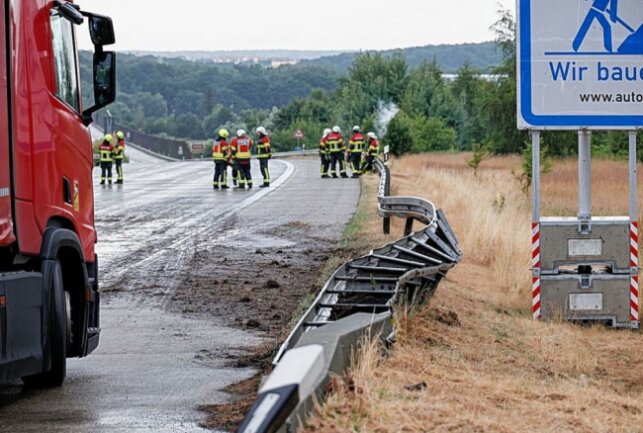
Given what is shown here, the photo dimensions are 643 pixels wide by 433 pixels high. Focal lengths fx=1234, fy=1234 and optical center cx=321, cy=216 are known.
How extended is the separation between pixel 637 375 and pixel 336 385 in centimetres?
465

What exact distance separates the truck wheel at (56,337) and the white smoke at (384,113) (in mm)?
65569

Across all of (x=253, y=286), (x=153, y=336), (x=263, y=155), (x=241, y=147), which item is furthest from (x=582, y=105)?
(x=263, y=155)

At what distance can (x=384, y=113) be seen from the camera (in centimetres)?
8581

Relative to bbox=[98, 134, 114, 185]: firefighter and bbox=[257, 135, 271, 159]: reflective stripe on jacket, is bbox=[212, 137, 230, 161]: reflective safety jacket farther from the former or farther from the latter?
bbox=[98, 134, 114, 185]: firefighter

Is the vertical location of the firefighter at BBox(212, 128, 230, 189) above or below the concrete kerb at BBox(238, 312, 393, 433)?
below

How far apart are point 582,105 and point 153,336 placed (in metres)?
5.34

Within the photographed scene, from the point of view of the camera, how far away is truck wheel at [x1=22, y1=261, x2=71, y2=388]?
813cm

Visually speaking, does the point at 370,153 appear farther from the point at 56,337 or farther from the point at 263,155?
the point at 56,337

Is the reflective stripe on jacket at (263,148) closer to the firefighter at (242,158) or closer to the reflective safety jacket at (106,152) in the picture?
the firefighter at (242,158)

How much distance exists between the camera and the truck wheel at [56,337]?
813 centimetres

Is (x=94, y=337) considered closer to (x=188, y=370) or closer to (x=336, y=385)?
(x=188, y=370)

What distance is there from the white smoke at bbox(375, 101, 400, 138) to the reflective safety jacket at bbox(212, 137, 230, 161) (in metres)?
36.6

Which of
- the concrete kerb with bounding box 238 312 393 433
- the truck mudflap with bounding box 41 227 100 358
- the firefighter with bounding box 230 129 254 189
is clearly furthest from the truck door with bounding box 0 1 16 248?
the firefighter with bounding box 230 129 254 189

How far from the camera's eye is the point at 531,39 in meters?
13.2
